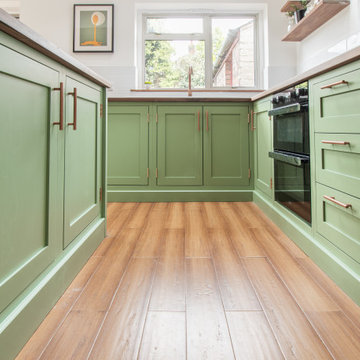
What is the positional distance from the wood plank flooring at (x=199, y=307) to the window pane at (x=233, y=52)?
2.48 metres

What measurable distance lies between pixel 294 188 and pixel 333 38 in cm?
171

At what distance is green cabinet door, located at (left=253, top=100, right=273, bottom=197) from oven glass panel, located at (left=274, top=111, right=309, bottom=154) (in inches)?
7.6

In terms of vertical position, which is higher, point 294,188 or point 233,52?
point 233,52

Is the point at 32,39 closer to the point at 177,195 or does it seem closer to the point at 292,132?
the point at 292,132

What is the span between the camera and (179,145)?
2846mm

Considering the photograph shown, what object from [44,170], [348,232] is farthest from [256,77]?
[44,170]

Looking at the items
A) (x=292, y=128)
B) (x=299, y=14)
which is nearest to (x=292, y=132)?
(x=292, y=128)

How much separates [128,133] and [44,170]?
184 cm

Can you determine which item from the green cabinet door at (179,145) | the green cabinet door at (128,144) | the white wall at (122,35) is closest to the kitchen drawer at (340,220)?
the green cabinet door at (179,145)

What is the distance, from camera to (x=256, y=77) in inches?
144

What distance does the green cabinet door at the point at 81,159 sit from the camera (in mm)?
1241

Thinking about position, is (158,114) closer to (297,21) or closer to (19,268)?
(297,21)

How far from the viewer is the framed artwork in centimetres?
341

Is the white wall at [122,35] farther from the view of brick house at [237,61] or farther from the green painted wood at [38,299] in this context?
the green painted wood at [38,299]
